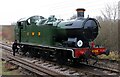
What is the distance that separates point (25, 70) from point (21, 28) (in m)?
6.35

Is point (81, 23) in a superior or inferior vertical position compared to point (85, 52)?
superior

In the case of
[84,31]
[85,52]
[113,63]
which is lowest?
[113,63]

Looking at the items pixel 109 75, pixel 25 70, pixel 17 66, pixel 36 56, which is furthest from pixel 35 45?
pixel 109 75

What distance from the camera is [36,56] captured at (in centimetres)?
1503

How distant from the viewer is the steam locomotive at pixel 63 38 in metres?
11.5

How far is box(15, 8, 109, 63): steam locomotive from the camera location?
11469 mm

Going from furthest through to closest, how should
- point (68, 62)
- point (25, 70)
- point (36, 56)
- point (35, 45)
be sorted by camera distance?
point (36, 56)
point (35, 45)
point (68, 62)
point (25, 70)

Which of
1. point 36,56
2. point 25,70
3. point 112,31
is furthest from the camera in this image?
point 112,31

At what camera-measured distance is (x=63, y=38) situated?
12.7m

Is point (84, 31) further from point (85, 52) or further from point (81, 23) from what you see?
point (85, 52)

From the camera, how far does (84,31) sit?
11.6 meters

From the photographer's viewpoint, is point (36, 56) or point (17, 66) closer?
point (17, 66)

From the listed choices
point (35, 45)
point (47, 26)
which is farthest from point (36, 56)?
point (47, 26)

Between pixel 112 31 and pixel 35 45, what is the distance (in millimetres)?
6752
